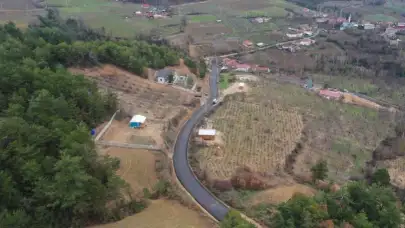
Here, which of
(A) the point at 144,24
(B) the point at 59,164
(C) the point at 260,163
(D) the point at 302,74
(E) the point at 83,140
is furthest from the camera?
(A) the point at 144,24

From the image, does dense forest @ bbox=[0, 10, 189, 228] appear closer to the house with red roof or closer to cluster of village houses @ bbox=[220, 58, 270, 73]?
cluster of village houses @ bbox=[220, 58, 270, 73]

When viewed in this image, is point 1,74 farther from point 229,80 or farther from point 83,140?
point 229,80

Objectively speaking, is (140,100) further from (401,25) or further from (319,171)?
(401,25)

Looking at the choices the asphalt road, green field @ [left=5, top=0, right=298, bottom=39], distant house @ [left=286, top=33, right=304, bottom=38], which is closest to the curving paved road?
the asphalt road

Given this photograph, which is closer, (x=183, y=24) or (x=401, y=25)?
(x=183, y=24)

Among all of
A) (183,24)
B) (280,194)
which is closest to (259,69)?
(183,24)

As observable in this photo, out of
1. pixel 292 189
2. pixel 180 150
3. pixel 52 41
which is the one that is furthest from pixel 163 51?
pixel 292 189

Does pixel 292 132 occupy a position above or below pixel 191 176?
below
